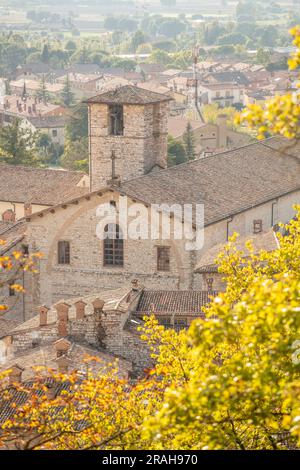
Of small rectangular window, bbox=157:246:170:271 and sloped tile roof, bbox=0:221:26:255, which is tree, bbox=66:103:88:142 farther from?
small rectangular window, bbox=157:246:170:271

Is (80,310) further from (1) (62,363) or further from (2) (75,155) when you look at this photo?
(2) (75,155)

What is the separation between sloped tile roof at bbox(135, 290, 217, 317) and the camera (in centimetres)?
3753

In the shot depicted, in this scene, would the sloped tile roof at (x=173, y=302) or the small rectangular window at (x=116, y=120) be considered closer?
the sloped tile roof at (x=173, y=302)

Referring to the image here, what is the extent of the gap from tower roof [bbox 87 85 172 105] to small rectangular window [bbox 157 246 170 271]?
26.0ft

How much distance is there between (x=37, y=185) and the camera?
203 feet

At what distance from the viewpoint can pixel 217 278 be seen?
1645 inches

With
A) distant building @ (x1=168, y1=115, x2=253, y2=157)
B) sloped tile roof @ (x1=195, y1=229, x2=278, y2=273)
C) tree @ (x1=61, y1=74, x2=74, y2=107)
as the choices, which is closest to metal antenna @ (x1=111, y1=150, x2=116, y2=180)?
sloped tile roof @ (x1=195, y1=229, x2=278, y2=273)

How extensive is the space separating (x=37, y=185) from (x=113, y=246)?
15.9 m

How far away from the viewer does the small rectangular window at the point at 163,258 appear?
150ft

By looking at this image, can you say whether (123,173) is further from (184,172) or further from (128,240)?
(128,240)

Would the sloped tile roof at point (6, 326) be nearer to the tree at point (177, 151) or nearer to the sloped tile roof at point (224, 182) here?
the sloped tile roof at point (224, 182)

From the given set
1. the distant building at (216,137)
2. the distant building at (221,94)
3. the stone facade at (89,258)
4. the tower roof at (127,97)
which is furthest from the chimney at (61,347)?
the distant building at (221,94)

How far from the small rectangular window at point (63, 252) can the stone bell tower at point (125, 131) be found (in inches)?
209

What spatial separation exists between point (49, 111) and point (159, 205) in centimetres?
8562
